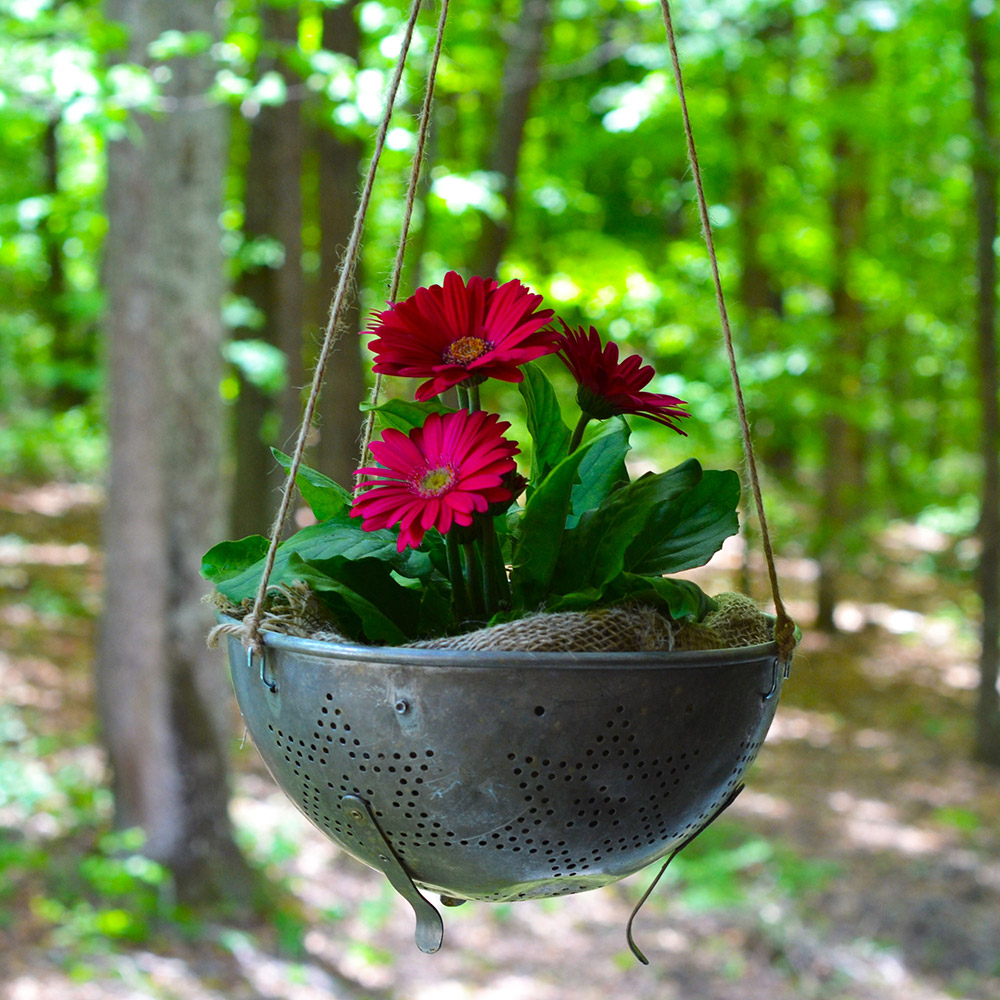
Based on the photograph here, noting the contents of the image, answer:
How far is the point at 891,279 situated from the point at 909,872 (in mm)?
3789

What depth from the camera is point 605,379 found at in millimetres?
953

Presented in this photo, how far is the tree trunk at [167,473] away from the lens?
11.9 ft

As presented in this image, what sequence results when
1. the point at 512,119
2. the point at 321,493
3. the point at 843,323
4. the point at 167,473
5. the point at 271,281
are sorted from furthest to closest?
the point at 843,323 < the point at 271,281 < the point at 512,119 < the point at 167,473 < the point at 321,493

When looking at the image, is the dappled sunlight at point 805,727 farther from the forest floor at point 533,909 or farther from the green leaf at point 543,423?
the green leaf at point 543,423

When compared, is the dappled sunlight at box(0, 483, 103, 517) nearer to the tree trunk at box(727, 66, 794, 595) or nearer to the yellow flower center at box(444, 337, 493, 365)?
the tree trunk at box(727, 66, 794, 595)

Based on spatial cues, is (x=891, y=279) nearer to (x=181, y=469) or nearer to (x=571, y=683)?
(x=181, y=469)

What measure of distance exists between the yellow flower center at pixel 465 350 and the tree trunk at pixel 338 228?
380 centimetres

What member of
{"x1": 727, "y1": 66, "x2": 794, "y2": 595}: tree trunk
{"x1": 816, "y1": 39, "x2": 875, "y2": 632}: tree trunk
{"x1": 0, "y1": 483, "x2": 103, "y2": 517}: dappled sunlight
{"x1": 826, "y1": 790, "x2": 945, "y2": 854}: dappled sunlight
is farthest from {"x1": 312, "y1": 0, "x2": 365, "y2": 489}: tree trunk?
{"x1": 0, "y1": 483, "x2": 103, "y2": 517}: dappled sunlight

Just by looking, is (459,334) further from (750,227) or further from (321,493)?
(750,227)

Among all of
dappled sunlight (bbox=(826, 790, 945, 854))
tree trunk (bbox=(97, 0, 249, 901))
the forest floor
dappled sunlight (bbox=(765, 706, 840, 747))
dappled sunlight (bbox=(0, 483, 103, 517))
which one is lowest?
dappled sunlight (bbox=(765, 706, 840, 747))

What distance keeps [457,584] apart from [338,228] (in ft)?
14.0

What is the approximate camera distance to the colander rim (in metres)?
0.76

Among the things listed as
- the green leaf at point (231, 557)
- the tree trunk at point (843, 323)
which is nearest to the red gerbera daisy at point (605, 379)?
the green leaf at point (231, 557)

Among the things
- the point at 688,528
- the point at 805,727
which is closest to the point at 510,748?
the point at 688,528
